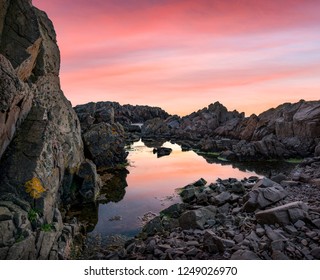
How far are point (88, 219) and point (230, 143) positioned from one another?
187 ft

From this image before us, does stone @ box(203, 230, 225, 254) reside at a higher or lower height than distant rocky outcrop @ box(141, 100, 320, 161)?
lower

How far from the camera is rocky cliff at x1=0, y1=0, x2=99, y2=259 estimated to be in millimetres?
15992

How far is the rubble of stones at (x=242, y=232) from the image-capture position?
1330cm

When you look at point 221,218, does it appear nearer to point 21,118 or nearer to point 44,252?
point 44,252

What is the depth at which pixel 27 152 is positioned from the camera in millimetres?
20328

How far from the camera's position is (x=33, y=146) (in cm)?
2091

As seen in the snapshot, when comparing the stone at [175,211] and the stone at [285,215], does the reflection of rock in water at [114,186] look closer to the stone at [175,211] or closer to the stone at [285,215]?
the stone at [175,211]

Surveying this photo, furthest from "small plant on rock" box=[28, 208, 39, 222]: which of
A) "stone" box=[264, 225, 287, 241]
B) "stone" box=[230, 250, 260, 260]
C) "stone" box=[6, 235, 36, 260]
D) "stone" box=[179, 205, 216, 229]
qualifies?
"stone" box=[264, 225, 287, 241]

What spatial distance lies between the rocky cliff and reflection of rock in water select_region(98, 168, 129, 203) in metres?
1.82

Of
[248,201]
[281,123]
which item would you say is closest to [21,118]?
[248,201]

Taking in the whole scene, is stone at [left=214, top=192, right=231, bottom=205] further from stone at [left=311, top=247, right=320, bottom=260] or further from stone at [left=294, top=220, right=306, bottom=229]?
stone at [left=311, top=247, right=320, bottom=260]

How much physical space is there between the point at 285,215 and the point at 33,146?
57.7 ft

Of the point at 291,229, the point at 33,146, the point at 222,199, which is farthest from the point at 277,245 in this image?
the point at 33,146

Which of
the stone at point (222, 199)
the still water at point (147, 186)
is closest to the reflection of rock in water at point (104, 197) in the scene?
the still water at point (147, 186)
